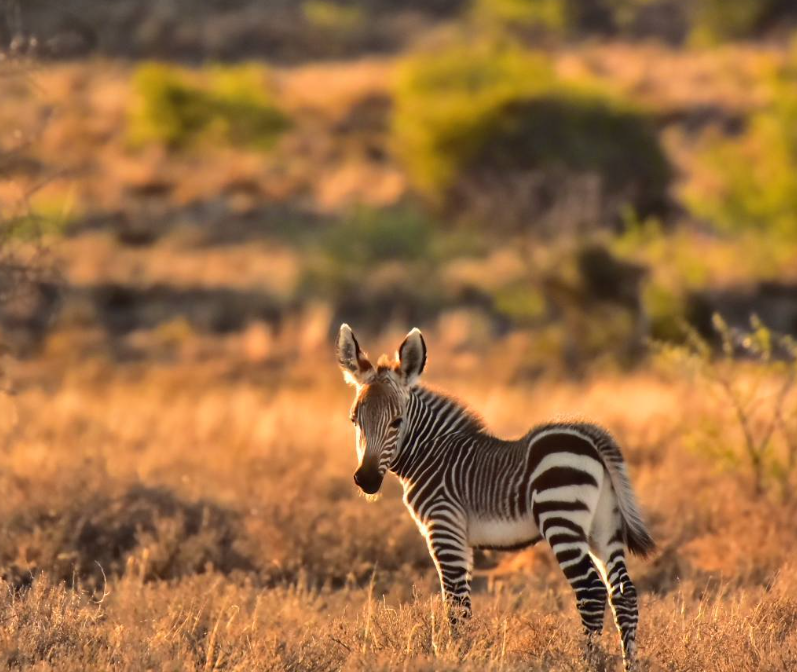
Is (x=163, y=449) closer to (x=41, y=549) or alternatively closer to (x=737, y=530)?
→ (x=41, y=549)

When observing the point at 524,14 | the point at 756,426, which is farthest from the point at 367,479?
the point at 524,14

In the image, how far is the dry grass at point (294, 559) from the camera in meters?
6.50

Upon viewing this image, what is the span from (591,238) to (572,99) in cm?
1471

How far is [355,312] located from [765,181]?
35.8 feet

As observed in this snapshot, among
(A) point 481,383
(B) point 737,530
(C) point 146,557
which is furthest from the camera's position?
(A) point 481,383

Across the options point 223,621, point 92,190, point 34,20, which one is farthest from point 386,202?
point 223,621

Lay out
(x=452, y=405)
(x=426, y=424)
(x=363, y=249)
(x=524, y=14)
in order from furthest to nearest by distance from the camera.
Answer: (x=524, y=14) < (x=363, y=249) < (x=452, y=405) < (x=426, y=424)

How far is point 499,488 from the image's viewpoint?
6.98 meters

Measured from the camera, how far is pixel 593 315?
2216 centimetres

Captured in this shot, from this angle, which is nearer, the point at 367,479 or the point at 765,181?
the point at 367,479

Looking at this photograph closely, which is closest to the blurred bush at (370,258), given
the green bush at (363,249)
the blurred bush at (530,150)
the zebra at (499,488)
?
the green bush at (363,249)

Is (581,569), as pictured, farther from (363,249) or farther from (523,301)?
(363,249)

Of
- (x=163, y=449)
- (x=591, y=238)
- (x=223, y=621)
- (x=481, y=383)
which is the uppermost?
(x=591, y=238)

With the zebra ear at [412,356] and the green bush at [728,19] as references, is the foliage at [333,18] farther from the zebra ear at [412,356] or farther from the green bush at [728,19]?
the zebra ear at [412,356]
